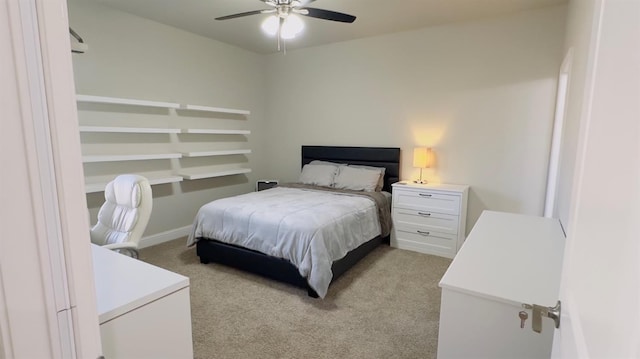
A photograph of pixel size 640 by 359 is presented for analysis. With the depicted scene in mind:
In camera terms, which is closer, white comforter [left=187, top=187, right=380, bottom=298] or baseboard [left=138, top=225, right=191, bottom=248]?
white comforter [left=187, top=187, right=380, bottom=298]

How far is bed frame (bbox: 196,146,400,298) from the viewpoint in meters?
2.75

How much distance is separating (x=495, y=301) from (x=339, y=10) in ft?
9.67

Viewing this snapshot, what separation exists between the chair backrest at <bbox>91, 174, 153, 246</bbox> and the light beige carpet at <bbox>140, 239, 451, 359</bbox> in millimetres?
764

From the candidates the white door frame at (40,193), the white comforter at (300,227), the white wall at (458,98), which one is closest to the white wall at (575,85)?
the white wall at (458,98)

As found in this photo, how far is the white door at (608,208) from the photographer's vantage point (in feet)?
1.53

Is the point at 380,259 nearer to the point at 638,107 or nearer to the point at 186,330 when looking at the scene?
the point at 186,330

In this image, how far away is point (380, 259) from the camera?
11.3 feet

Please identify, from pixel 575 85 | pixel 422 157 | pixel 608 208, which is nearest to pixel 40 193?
pixel 608 208

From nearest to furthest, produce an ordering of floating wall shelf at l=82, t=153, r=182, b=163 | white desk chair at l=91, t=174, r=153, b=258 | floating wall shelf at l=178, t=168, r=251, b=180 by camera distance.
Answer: white desk chair at l=91, t=174, r=153, b=258 → floating wall shelf at l=82, t=153, r=182, b=163 → floating wall shelf at l=178, t=168, r=251, b=180

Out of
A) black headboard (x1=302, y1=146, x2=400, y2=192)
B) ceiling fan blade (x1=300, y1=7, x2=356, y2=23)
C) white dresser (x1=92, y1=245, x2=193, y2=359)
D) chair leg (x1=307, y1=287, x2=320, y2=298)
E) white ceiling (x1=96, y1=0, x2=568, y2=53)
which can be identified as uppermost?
white ceiling (x1=96, y1=0, x2=568, y2=53)

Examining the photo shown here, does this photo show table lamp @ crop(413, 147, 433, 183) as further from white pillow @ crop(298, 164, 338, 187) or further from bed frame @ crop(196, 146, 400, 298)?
white pillow @ crop(298, 164, 338, 187)

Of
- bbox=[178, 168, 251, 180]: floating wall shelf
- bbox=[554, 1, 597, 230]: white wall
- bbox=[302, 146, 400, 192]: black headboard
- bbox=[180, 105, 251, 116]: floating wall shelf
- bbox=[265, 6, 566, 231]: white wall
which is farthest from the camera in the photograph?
bbox=[302, 146, 400, 192]: black headboard

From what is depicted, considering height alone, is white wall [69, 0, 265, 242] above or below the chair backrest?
above

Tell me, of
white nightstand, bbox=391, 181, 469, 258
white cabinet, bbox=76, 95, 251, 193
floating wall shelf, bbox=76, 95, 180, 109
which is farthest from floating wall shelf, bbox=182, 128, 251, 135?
white nightstand, bbox=391, 181, 469, 258
